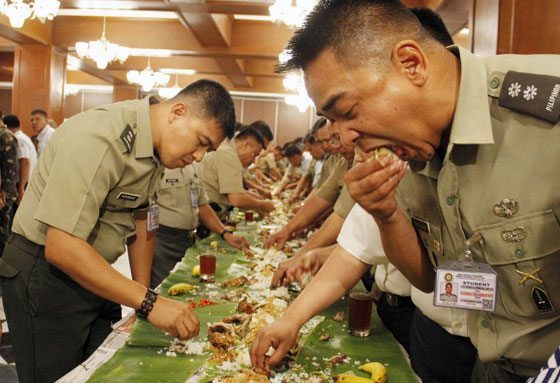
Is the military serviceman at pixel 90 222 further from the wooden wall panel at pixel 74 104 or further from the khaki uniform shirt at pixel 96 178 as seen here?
the wooden wall panel at pixel 74 104

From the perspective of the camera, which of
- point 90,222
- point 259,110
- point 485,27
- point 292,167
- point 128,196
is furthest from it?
point 259,110

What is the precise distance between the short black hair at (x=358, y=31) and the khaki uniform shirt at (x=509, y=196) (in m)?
0.15

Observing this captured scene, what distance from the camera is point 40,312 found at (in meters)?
1.95

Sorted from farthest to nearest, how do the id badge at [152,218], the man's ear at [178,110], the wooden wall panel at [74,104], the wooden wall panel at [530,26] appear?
the wooden wall panel at [74,104], the wooden wall panel at [530,26], the id badge at [152,218], the man's ear at [178,110]

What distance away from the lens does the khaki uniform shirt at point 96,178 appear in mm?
1704

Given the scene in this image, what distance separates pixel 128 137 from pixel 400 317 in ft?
4.16

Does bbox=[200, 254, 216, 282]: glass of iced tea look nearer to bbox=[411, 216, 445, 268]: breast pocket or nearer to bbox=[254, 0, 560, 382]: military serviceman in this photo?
bbox=[411, 216, 445, 268]: breast pocket

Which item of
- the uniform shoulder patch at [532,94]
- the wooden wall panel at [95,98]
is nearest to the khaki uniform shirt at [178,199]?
the uniform shoulder patch at [532,94]

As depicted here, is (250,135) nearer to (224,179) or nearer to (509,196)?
(224,179)

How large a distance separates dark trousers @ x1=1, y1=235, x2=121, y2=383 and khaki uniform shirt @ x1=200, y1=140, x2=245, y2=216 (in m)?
2.62

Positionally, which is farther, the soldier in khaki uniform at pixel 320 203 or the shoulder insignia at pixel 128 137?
the soldier in khaki uniform at pixel 320 203

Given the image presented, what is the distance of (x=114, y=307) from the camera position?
228cm

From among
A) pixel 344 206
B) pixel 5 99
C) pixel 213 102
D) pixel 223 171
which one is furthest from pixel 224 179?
pixel 5 99

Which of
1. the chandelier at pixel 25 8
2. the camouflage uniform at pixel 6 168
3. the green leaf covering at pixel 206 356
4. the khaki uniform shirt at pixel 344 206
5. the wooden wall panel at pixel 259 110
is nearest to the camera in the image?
the green leaf covering at pixel 206 356
